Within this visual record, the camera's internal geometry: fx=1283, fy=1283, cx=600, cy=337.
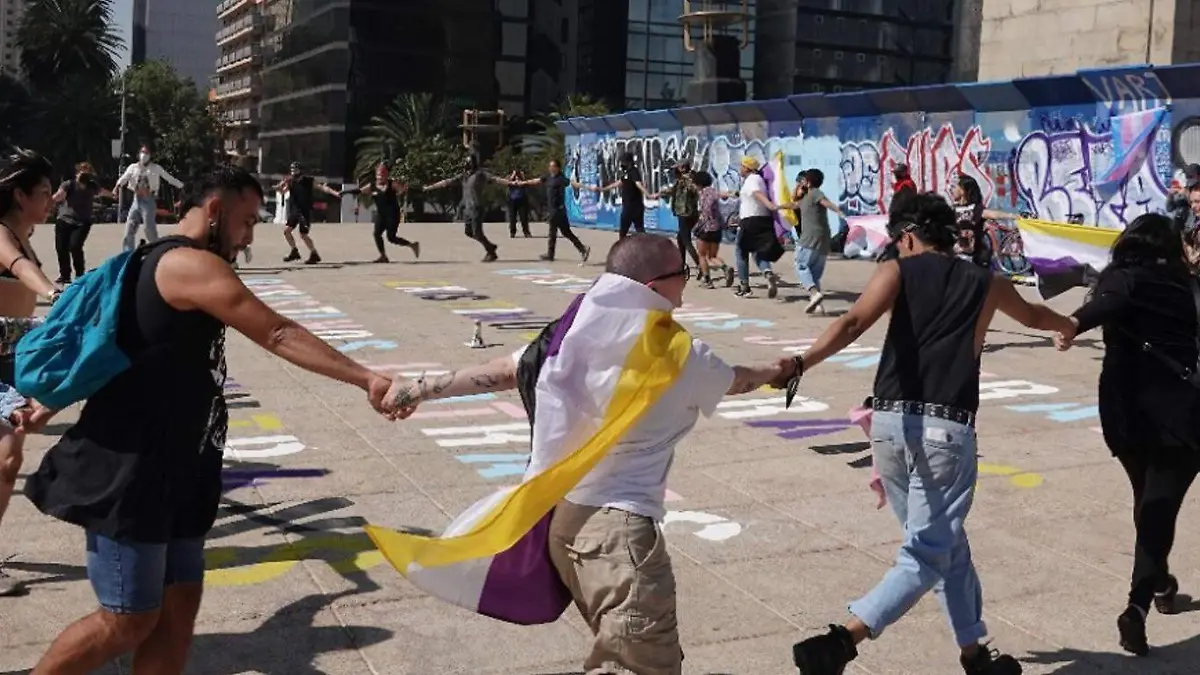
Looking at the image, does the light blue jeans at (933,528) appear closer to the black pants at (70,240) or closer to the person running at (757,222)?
the person running at (757,222)

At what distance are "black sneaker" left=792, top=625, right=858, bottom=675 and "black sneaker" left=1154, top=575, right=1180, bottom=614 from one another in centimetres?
175

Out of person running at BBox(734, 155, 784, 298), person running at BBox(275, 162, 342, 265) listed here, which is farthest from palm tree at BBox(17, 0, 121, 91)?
person running at BBox(734, 155, 784, 298)

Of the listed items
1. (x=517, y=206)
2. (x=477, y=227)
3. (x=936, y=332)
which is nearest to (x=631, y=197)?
(x=477, y=227)

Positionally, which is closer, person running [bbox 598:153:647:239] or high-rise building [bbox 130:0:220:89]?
person running [bbox 598:153:647:239]

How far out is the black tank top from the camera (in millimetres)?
4180

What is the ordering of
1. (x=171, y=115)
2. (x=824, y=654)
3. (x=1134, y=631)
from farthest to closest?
(x=171, y=115) → (x=1134, y=631) → (x=824, y=654)

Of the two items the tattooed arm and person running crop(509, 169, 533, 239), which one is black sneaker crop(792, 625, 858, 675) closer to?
the tattooed arm

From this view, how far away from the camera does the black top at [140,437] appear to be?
3.33 m

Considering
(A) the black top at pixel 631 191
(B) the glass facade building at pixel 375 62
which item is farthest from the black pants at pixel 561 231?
(B) the glass facade building at pixel 375 62

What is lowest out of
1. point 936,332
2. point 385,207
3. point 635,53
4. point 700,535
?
point 700,535

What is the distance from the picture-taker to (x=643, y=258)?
11.3 ft

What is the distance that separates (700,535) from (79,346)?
11.2 feet

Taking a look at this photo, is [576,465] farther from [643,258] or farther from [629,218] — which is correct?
[629,218]

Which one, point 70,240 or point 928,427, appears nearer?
point 928,427
